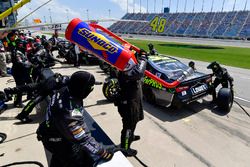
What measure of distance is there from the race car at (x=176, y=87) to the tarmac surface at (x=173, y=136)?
1.54ft

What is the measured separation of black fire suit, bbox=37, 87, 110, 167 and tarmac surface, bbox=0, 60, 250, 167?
166 centimetres

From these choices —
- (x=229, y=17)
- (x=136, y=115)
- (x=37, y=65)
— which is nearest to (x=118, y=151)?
(x=136, y=115)

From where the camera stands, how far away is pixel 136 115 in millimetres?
3594

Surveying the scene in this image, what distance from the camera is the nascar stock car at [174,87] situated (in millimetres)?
5188

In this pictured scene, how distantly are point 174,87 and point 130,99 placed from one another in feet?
6.62

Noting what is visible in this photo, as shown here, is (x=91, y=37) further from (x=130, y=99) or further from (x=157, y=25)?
(x=157, y=25)

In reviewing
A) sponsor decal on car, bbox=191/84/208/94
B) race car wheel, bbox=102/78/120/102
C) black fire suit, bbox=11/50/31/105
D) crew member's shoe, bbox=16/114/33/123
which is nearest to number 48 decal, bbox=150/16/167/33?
race car wheel, bbox=102/78/120/102

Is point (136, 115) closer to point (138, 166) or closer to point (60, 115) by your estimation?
point (138, 166)

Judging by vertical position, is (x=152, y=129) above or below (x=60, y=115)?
below

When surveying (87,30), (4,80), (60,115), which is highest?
(87,30)

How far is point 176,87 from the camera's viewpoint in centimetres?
509

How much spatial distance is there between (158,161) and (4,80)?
8622mm

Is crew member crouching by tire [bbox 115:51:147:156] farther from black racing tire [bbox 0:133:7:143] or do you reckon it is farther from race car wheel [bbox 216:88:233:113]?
race car wheel [bbox 216:88:233:113]

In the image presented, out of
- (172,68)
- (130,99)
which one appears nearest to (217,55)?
(172,68)
